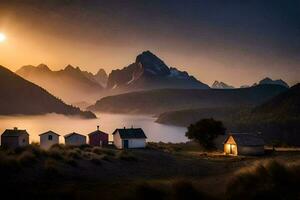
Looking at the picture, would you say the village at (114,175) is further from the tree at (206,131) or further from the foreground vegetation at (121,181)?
the tree at (206,131)

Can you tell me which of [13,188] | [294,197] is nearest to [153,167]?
[13,188]

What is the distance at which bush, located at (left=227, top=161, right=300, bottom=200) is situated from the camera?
1959cm

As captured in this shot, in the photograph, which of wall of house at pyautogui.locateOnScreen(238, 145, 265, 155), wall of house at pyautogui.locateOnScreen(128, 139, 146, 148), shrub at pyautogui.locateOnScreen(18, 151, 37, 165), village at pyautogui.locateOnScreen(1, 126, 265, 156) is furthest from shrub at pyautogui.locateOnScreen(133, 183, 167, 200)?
wall of house at pyautogui.locateOnScreen(128, 139, 146, 148)

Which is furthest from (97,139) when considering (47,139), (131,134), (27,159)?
(27,159)

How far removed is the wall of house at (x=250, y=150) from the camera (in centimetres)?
7138

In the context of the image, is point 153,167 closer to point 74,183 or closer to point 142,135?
point 74,183

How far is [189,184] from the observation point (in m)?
21.9

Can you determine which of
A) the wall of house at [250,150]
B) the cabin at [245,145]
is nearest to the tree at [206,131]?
the cabin at [245,145]

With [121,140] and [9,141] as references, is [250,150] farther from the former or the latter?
[9,141]

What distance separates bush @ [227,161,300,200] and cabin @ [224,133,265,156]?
50.7 metres

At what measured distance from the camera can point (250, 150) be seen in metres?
71.4

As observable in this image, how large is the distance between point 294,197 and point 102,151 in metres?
41.9

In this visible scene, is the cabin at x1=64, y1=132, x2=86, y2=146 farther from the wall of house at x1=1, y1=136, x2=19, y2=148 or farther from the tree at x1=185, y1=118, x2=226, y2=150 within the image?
the tree at x1=185, y1=118, x2=226, y2=150

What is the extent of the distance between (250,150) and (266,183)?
172ft
